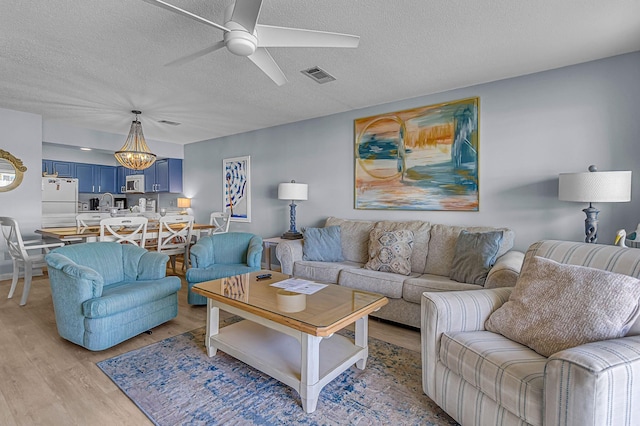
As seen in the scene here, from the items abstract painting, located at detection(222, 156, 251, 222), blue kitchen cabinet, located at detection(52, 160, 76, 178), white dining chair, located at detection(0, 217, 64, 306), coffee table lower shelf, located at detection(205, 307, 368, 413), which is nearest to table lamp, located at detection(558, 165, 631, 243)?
coffee table lower shelf, located at detection(205, 307, 368, 413)

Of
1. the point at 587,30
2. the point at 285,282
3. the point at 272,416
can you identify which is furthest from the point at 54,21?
the point at 587,30

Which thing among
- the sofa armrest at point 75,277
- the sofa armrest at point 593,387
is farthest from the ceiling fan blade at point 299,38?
the sofa armrest at point 75,277

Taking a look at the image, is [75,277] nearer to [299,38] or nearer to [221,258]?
[221,258]

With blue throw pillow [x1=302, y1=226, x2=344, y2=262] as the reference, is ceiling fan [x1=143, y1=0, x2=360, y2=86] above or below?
above

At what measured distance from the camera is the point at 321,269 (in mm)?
3369

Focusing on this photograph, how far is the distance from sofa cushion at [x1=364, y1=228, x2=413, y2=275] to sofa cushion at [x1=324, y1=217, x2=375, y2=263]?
352mm

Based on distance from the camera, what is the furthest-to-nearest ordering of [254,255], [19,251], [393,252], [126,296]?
[254,255]
[19,251]
[393,252]
[126,296]

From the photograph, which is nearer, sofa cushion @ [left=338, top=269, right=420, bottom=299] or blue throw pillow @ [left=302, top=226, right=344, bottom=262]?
sofa cushion @ [left=338, top=269, right=420, bottom=299]

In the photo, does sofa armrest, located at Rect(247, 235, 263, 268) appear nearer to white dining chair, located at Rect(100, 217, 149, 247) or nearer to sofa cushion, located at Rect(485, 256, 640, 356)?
white dining chair, located at Rect(100, 217, 149, 247)

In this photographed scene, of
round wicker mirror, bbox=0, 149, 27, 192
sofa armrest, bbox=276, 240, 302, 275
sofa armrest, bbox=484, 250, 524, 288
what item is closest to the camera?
sofa armrest, bbox=484, 250, 524, 288

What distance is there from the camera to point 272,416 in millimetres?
1688

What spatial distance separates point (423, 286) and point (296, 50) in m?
2.24

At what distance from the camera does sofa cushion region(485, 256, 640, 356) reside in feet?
4.38

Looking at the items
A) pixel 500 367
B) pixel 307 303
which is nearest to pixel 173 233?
pixel 307 303
